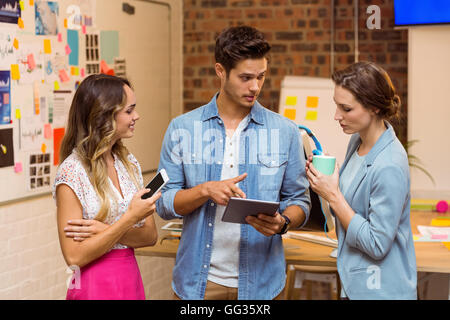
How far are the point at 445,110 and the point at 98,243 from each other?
3.28 meters

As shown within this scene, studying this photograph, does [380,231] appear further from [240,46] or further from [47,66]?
[47,66]

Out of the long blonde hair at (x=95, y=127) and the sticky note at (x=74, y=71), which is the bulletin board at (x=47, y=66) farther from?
the long blonde hair at (x=95, y=127)

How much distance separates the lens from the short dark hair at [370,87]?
84.6 inches

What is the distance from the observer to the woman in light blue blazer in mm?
2062

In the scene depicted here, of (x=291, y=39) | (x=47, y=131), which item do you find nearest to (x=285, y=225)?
(x=47, y=131)

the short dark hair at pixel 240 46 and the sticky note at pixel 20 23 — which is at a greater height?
the sticky note at pixel 20 23

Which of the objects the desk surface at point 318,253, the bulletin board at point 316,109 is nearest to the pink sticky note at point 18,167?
the desk surface at point 318,253

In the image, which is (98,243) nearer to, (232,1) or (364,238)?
(364,238)

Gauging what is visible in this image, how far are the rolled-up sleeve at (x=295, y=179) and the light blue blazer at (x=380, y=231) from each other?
185 millimetres

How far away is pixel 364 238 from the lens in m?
2.08

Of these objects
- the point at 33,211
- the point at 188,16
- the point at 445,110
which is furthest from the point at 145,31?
the point at 445,110

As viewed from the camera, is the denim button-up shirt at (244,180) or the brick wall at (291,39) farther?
the brick wall at (291,39)

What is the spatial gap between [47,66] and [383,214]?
2.08 meters

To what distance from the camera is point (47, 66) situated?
11.1 feet
